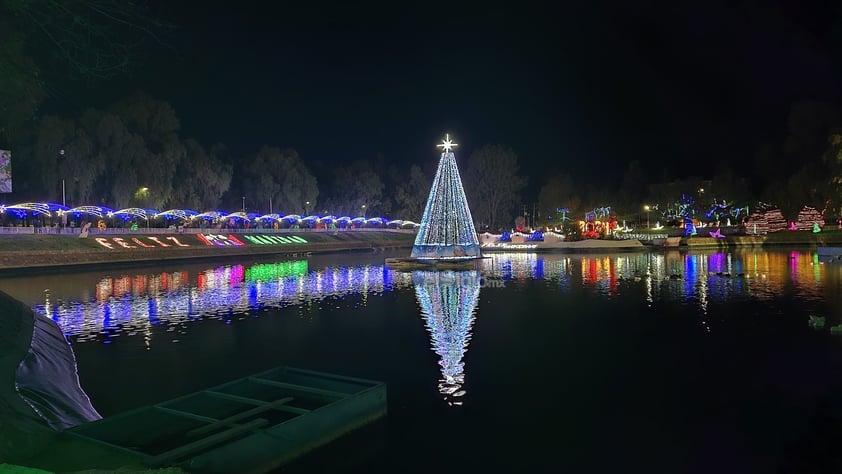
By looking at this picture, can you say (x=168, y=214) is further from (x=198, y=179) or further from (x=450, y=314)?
(x=450, y=314)

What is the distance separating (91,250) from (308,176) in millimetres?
46614

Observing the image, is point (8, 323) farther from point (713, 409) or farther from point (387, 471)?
point (713, 409)

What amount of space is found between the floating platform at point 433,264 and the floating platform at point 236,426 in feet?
89.7

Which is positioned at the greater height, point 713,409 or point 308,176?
point 308,176

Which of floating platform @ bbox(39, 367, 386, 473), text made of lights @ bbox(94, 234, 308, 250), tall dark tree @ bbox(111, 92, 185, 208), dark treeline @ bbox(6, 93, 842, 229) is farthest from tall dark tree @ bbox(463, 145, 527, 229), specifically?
floating platform @ bbox(39, 367, 386, 473)

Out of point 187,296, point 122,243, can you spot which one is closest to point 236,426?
point 187,296

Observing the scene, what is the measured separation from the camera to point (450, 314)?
1886 centimetres

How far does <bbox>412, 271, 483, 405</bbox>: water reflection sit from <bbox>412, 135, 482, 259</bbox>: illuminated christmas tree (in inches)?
176

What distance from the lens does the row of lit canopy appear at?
163 feet

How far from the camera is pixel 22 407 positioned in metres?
7.27

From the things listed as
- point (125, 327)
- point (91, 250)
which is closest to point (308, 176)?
point (91, 250)

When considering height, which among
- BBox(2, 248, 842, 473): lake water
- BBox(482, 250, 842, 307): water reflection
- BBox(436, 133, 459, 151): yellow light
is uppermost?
BBox(436, 133, 459, 151): yellow light

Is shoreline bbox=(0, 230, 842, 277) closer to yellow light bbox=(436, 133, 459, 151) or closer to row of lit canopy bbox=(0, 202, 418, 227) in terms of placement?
row of lit canopy bbox=(0, 202, 418, 227)

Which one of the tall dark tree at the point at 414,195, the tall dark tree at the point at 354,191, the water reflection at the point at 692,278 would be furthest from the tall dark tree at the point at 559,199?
the water reflection at the point at 692,278
